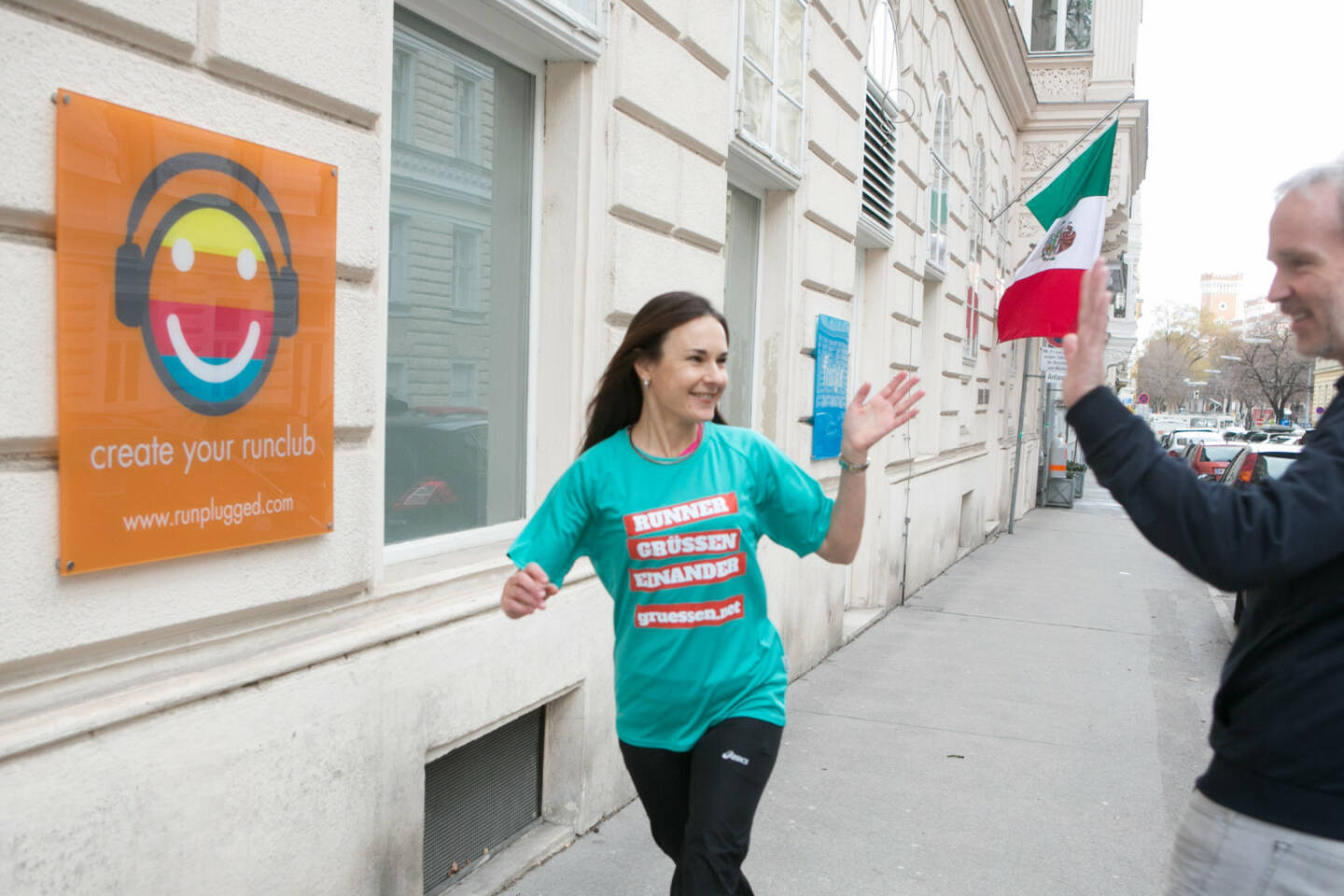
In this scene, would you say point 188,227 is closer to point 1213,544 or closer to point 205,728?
point 205,728

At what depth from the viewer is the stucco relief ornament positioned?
11.6m

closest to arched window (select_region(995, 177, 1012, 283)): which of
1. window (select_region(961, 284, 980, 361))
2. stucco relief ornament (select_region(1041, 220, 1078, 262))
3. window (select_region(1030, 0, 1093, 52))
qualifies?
window (select_region(961, 284, 980, 361))

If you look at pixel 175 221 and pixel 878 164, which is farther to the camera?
pixel 878 164

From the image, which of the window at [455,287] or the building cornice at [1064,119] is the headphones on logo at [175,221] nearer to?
the window at [455,287]

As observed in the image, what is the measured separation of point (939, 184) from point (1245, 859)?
36.5ft

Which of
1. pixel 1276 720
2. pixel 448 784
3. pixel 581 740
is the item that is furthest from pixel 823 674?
pixel 1276 720

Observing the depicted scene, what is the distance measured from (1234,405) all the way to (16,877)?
489 feet

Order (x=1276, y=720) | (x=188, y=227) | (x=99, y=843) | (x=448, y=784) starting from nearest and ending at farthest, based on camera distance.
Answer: (x=1276, y=720), (x=99, y=843), (x=188, y=227), (x=448, y=784)

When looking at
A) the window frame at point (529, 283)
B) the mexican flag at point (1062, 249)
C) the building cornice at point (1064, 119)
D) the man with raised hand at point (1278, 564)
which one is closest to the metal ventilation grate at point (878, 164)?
the mexican flag at point (1062, 249)

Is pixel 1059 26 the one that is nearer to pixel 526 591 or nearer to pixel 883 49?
pixel 883 49

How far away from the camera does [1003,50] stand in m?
15.3

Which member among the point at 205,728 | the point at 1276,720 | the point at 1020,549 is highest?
the point at 1276,720

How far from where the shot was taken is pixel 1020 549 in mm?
15773

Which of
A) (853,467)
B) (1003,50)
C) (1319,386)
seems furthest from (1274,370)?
(853,467)
